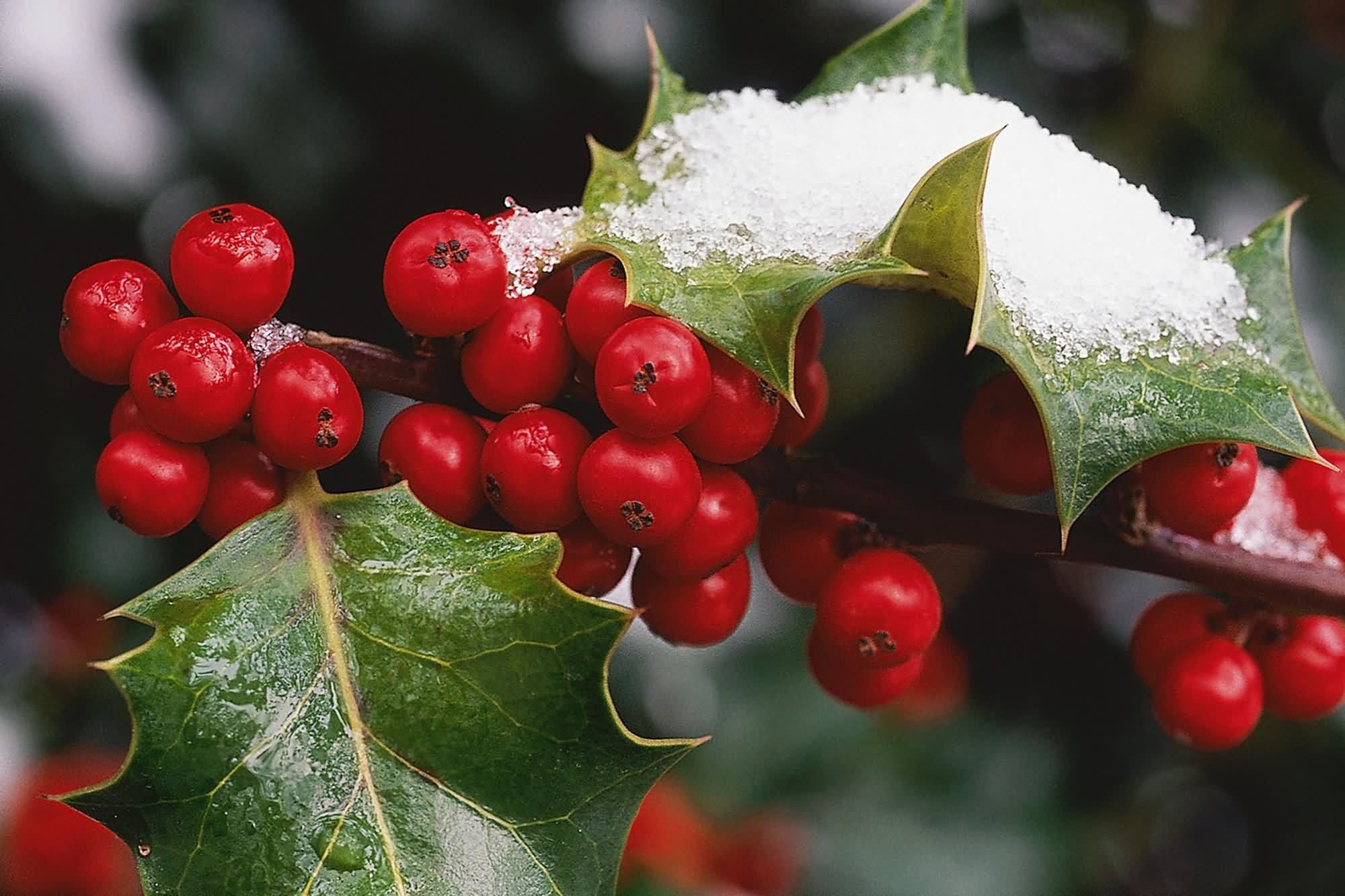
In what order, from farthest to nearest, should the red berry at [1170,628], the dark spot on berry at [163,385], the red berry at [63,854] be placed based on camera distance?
the red berry at [63,854] → the red berry at [1170,628] → the dark spot on berry at [163,385]

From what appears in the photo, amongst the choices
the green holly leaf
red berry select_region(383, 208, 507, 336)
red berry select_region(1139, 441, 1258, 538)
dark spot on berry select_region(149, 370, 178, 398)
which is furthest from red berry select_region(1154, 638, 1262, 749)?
dark spot on berry select_region(149, 370, 178, 398)

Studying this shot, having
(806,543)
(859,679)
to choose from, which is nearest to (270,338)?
(806,543)

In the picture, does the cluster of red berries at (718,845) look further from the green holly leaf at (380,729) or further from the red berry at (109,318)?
the red berry at (109,318)

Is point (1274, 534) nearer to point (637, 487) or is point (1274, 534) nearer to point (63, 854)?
point (637, 487)

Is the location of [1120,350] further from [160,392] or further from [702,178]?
[160,392]

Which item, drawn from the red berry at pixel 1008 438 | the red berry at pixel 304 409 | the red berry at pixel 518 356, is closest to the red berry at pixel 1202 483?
the red berry at pixel 1008 438

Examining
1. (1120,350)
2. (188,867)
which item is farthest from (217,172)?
(1120,350)
